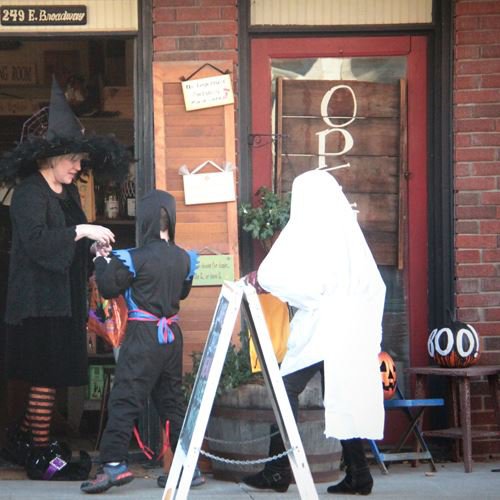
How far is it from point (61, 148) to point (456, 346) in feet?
9.03

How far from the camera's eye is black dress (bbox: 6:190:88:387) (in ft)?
25.5

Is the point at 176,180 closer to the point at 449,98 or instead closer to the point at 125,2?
the point at 125,2

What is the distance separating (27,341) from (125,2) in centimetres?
235

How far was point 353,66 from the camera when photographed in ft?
28.1

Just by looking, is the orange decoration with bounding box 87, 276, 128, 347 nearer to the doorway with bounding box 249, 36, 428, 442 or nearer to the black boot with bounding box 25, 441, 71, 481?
the black boot with bounding box 25, 441, 71, 481

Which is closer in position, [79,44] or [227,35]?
[227,35]

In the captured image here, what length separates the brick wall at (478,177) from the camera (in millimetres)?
8406

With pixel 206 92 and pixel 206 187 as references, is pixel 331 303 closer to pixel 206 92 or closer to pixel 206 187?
pixel 206 187

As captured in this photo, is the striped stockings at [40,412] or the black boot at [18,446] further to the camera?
the black boot at [18,446]

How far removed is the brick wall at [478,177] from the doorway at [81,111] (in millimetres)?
2452

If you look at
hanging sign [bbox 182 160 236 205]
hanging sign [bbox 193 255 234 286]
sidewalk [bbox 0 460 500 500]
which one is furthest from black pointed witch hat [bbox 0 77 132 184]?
sidewalk [bbox 0 460 500 500]

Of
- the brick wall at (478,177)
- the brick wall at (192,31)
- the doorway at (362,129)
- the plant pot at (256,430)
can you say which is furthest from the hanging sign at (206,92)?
the plant pot at (256,430)

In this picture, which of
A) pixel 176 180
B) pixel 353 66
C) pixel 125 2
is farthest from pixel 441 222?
pixel 125 2

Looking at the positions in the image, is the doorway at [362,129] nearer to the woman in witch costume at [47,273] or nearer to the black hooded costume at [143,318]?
the woman in witch costume at [47,273]
